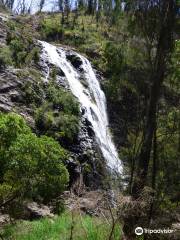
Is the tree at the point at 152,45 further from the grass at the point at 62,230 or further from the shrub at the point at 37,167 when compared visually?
the shrub at the point at 37,167

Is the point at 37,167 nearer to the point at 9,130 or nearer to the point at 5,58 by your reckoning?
the point at 9,130

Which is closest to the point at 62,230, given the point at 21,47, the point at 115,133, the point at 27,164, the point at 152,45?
the point at 27,164

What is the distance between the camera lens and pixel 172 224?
11.4m

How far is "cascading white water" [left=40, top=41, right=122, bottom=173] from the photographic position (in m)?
31.2

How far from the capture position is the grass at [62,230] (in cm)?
1048

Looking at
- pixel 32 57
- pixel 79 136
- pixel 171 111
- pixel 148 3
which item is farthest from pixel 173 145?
pixel 32 57

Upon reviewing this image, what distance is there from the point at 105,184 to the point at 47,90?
934 cm

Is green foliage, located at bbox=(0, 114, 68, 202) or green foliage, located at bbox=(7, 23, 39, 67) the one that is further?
green foliage, located at bbox=(7, 23, 39, 67)

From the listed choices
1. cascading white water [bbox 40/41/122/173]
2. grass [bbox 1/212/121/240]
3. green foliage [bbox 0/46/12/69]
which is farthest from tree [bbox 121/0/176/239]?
green foliage [bbox 0/46/12/69]

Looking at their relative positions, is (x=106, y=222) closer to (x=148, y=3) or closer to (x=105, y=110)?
(x=148, y=3)

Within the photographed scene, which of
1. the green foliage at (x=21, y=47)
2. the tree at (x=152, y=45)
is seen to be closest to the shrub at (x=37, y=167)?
the tree at (x=152, y=45)

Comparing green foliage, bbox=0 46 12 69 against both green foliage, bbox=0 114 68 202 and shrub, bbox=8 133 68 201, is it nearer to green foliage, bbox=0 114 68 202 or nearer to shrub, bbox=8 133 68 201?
green foliage, bbox=0 114 68 202

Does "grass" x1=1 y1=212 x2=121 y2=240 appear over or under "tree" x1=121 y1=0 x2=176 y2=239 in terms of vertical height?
under

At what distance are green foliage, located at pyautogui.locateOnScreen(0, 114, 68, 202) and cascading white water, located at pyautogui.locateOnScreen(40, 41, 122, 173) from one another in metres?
9.99
